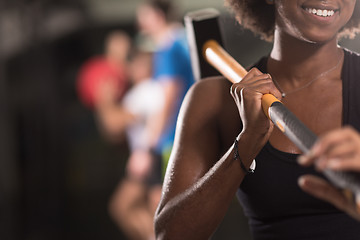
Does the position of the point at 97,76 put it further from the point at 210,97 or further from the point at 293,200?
the point at 293,200

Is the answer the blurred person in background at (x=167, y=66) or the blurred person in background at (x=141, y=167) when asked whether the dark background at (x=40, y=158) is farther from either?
the blurred person in background at (x=167, y=66)

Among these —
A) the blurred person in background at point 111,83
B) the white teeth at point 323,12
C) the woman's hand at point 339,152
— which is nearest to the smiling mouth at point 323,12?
the white teeth at point 323,12

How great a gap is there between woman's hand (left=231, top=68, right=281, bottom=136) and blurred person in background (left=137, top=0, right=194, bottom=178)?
1.12m

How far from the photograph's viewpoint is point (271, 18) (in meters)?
0.87

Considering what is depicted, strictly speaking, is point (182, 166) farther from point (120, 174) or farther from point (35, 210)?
point (120, 174)

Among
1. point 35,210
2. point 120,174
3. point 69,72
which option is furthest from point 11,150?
point 69,72

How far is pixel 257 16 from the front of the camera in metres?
0.89

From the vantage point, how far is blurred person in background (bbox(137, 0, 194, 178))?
1869mm

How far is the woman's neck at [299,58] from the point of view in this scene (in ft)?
2.59

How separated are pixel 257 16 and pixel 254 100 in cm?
22

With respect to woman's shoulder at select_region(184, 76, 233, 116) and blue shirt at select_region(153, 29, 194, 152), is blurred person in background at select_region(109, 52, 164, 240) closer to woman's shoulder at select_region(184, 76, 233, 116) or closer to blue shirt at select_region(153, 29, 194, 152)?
blue shirt at select_region(153, 29, 194, 152)

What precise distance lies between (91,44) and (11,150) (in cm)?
195

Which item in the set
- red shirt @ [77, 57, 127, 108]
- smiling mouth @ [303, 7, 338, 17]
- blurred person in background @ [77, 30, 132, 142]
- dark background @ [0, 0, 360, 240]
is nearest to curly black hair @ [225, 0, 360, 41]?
smiling mouth @ [303, 7, 338, 17]

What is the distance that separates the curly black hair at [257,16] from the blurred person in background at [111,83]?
1848 mm
